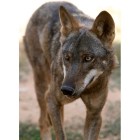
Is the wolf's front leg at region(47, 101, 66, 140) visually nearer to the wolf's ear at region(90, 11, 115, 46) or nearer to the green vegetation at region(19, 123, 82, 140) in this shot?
the wolf's ear at region(90, 11, 115, 46)

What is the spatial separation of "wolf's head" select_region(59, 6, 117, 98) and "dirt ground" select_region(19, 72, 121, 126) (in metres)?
3.54

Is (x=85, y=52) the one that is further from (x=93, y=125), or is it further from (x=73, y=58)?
(x=93, y=125)

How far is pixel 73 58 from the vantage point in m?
3.82

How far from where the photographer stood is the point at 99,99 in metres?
4.39

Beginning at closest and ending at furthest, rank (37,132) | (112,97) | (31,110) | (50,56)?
(50,56)
(37,132)
(31,110)
(112,97)

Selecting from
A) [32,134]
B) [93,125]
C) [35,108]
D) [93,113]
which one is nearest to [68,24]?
[93,113]

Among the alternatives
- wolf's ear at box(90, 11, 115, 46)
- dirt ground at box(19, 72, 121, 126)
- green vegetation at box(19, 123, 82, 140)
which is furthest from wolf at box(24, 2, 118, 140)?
dirt ground at box(19, 72, 121, 126)

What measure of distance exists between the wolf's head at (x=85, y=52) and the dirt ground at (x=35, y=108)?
354 cm

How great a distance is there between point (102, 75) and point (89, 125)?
36.0 inches

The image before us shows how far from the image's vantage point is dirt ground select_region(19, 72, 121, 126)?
738 cm

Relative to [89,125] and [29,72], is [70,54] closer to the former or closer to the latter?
[89,125]

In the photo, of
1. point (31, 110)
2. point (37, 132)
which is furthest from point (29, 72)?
point (37, 132)

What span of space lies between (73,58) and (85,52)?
0.59 feet

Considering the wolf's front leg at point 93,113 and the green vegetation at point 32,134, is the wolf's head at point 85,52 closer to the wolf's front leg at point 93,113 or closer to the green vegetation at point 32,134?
the wolf's front leg at point 93,113
